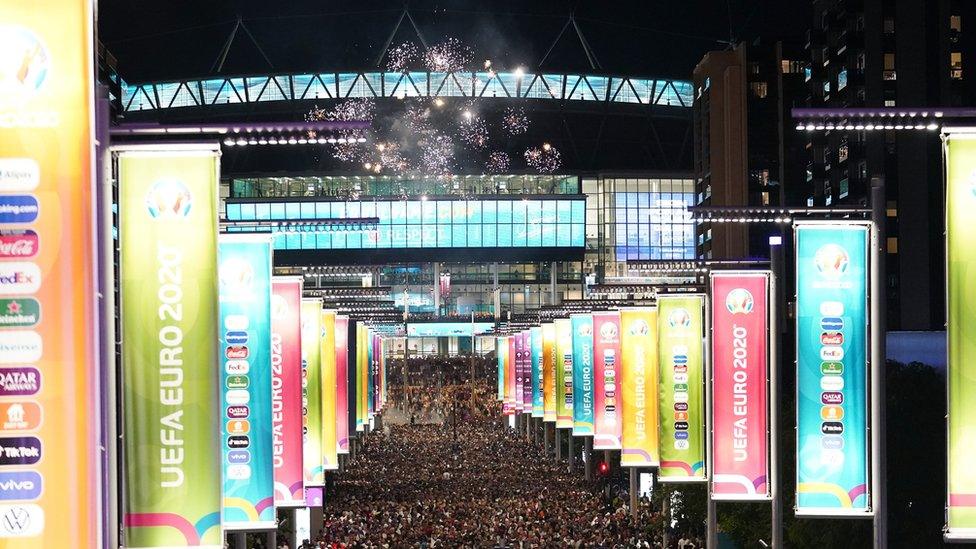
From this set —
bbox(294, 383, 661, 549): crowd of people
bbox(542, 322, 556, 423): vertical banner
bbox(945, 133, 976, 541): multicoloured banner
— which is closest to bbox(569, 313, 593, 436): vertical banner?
bbox(294, 383, 661, 549): crowd of people

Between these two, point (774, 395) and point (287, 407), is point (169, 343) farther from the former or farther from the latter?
point (774, 395)

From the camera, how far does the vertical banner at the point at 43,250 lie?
8539mm

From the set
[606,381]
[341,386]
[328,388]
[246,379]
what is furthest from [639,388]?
[246,379]

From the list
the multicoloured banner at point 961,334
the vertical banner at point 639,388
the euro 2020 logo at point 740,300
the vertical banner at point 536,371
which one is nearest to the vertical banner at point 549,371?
the vertical banner at point 536,371

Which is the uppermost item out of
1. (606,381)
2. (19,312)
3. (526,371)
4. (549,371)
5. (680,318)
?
(19,312)

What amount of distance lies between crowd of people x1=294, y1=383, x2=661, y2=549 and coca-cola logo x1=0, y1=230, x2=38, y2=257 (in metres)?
24.9

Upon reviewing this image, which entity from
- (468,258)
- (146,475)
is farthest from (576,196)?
(146,475)

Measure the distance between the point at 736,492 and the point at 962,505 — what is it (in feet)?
22.6

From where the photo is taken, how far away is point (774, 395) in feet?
65.2

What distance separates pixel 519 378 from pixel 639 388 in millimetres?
41173

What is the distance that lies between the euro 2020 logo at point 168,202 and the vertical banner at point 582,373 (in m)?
29.4

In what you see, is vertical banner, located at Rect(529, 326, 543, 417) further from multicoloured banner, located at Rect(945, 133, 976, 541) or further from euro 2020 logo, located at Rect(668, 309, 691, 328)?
multicoloured banner, located at Rect(945, 133, 976, 541)

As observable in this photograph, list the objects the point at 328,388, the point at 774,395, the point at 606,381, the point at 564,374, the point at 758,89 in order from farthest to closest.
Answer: the point at 758,89 → the point at 564,374 → the point at 606,381 → the point at 328,388 → the point at 774,395

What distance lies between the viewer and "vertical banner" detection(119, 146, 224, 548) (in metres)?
11.8
